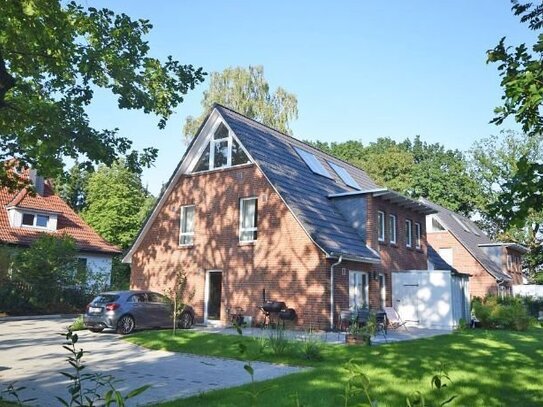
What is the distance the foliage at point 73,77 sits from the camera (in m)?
9.00

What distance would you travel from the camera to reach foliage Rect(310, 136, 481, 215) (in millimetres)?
56594

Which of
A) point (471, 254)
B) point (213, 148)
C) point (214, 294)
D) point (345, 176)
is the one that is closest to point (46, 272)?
point (214, 294)

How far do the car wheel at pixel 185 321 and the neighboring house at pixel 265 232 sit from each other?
1.74 meters

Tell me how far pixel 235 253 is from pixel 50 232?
58.2 feet

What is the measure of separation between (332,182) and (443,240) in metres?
17.6

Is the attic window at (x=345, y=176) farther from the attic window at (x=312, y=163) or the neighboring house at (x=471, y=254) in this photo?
the neighboring house at (x=471, y=254)

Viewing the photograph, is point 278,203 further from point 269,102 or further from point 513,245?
point 513,245

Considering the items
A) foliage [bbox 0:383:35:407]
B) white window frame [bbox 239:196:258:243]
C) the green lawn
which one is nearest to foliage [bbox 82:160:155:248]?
white window frame [bbox 239:196:258:243]

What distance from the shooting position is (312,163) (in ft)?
85.9

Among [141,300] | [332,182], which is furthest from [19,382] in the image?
[332,182]

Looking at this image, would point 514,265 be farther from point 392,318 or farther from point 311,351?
point 311,351

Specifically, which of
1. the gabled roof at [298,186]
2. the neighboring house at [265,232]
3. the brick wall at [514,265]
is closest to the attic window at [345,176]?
the gabled roof at [298,186]

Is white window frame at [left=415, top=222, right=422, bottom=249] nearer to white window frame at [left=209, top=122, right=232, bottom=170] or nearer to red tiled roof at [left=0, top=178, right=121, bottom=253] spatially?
white window frame at [left=209, top=122, right=232, bottom=170]

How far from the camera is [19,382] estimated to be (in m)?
9.30
